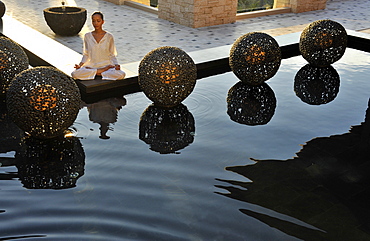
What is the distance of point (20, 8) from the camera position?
1733 cm

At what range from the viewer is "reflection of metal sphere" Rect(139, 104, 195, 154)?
543 cm

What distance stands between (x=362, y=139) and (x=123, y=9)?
13.6 metres

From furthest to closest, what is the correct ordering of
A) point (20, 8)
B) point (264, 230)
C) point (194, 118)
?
point (20, 8), point (194, 118), point (264, 230)

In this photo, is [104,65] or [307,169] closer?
[307,169]

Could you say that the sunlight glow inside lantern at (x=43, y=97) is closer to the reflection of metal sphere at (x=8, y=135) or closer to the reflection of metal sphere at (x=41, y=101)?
the reflection of metal sphere at (x=41, y=101)

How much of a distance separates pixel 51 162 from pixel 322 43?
5.30m

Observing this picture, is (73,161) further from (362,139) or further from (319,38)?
(319,38)

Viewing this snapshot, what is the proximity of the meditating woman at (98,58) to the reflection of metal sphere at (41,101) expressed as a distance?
1611 mm

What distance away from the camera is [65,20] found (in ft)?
41.4

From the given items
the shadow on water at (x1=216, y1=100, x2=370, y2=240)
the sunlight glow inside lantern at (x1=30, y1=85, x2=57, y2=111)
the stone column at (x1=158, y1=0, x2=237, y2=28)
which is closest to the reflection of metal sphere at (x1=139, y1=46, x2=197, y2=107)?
the sunlight glow inside lantern at (x1=30, y1=85, x2=57, y2=111)

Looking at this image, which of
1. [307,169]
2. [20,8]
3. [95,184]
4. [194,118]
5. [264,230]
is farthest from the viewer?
[20,8]

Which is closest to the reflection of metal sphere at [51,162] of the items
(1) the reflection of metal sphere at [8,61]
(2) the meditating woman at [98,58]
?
(1) the reflection of metal sphere at [8,61]

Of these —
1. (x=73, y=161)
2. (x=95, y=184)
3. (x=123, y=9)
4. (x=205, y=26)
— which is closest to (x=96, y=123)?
(x=73, y=161)

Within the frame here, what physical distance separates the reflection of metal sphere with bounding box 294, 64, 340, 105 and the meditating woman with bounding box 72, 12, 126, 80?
2.86 metres
